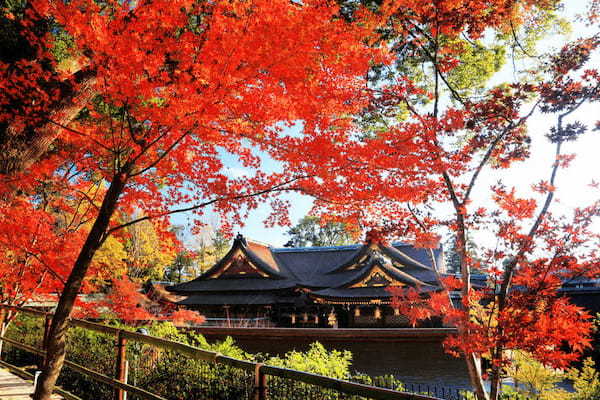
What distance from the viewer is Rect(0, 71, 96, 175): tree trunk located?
5.43 metres

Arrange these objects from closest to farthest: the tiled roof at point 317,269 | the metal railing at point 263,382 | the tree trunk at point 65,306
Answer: the metal railing at point 263,382 → the tree trunk at point 65,306 → the tiled roof at point 317,269

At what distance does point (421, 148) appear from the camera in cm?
667

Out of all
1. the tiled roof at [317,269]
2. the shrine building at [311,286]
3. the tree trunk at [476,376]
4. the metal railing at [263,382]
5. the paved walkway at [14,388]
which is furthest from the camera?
the tiled roof at [317,269]

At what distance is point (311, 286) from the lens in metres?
25.7

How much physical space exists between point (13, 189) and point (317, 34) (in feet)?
20.7

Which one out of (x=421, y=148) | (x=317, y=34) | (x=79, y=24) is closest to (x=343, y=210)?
(x=421, y=148)

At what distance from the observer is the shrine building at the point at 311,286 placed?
21.4 meters

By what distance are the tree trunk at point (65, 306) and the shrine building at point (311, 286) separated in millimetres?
15751

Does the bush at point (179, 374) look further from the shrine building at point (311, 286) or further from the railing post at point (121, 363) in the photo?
the shrine building at point (311, 286)

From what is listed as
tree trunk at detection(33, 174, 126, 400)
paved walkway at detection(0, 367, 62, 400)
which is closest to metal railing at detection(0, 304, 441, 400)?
tree trunk at detection(33, 174, 126, 400)

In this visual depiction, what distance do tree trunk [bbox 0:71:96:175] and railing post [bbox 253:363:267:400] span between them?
4746mm

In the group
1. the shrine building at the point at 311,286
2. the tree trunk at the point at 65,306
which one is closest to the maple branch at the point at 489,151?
the tree trunk at the point at 65,306

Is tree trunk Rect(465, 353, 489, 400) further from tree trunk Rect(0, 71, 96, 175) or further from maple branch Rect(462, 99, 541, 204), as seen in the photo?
tree trunk Rect(0, 71, 96, 175)

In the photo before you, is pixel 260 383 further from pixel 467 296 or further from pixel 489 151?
pixel 489 151
